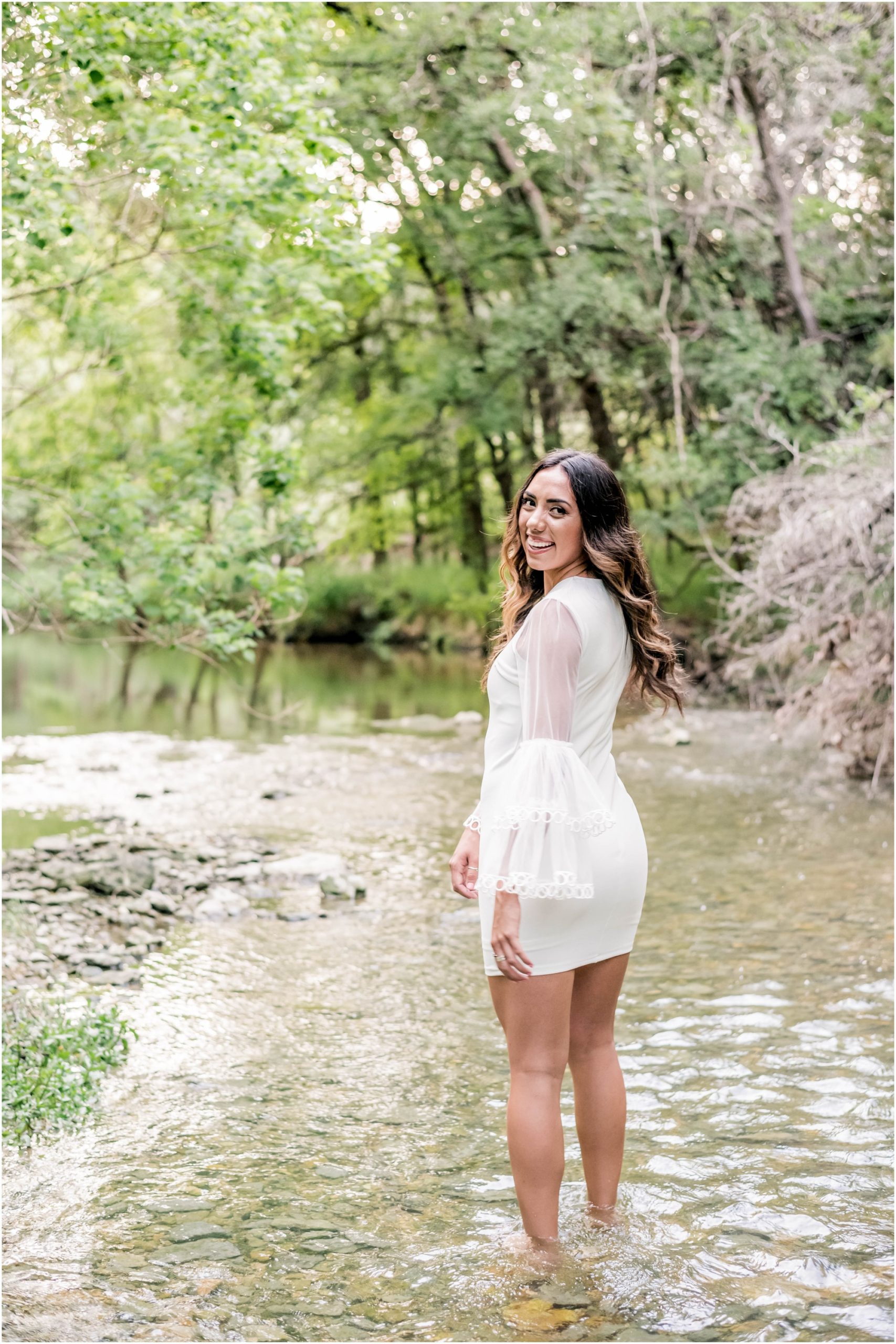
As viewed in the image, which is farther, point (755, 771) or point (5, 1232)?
point (755, 771)

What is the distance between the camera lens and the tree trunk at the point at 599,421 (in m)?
21.1

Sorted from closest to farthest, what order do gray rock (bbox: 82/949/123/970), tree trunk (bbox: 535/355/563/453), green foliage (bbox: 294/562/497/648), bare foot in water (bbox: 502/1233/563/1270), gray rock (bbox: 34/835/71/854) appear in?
bare foot in water (bbox: 502/1233/563/1270), gray rock (bbox: 82/949/123/970), gray rock (bbox: 34/835/71/854), tree trunk (bbox: 535/355/563/453), green foliage (bbox: 294/562/497/648)

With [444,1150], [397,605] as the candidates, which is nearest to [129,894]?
[444,1150]

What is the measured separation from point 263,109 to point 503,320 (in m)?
12.6

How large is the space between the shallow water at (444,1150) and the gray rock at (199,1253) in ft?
0.06

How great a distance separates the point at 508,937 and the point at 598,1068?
27.0 inches

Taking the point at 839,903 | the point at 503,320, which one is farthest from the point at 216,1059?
the point at 503,320

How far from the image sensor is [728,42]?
14984 mm

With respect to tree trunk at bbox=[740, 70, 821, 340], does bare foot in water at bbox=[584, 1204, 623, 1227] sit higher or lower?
lower

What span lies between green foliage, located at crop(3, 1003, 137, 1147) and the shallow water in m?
0.13

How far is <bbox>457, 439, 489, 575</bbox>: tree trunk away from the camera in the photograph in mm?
28531

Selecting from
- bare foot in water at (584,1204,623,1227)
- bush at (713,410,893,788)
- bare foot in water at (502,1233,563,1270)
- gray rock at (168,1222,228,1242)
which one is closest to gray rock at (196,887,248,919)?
gray rock at (168,1222,228,1242)

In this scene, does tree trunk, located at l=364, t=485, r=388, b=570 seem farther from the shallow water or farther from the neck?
the neck

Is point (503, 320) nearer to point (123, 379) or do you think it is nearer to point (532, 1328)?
point (123, 379)
